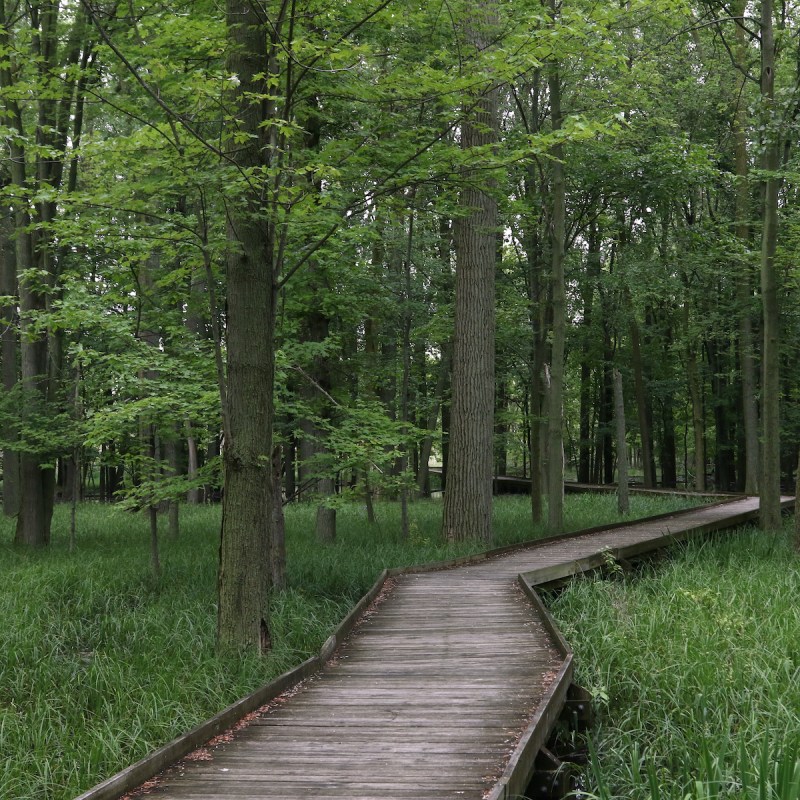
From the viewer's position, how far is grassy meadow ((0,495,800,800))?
17.4 feet

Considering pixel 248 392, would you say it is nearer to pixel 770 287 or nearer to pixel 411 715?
pixel 411 715

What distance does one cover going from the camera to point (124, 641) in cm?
780

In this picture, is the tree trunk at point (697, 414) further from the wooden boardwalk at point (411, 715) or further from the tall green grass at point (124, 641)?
the wooden boardwalk at point (411, 715)

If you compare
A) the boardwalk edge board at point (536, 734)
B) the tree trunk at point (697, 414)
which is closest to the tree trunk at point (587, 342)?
the tree trunk at point (697, 414)

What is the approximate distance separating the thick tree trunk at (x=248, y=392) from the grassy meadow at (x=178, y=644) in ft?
1.55

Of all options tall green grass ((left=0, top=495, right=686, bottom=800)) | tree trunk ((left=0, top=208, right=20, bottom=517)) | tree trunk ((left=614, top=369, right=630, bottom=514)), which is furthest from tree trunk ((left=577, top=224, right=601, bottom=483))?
tree trunk ((left=0, top=208, right=20, bottom=517))

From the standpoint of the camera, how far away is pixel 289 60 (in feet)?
20.3

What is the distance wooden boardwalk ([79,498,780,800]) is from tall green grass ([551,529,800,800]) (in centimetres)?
46

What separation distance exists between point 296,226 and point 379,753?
4813 millimetres

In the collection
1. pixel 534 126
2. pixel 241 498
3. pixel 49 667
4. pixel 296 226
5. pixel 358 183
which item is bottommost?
pixel 49 667

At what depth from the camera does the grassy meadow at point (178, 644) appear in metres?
5.31

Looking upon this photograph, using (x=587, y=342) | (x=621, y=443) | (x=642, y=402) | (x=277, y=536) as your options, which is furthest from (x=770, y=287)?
(x=587, y=342)

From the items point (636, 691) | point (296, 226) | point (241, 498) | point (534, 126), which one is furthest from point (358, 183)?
point (534, 126)

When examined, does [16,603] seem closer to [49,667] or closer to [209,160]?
[49,667]
